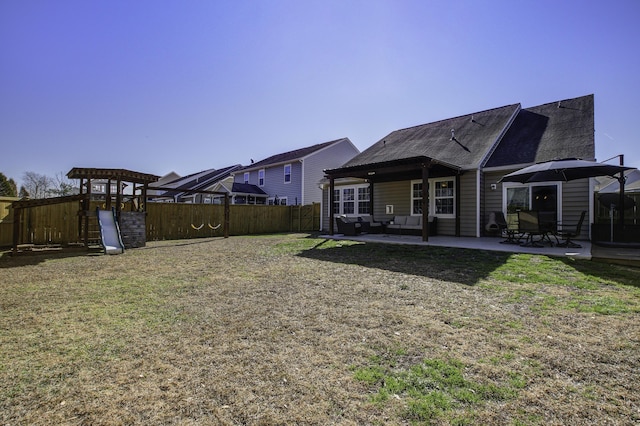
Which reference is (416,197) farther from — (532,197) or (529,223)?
(529,223)

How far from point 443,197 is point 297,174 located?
12307 mm

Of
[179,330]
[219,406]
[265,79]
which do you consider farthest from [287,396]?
[265,79]

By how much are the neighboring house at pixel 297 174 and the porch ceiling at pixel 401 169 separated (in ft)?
28.9

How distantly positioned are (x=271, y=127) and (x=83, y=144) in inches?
544

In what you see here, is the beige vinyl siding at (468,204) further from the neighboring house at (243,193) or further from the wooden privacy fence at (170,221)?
the neighboring house at (243,193)

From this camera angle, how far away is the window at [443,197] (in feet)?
40.3

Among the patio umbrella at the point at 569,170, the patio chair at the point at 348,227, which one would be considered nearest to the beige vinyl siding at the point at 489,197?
the patio umbrella at the point at 569,170

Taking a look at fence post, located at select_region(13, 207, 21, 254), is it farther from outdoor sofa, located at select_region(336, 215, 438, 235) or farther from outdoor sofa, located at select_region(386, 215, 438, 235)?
outdoor sofa, located at select_region(386, 215, 438, 235)

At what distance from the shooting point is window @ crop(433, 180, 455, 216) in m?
12.3

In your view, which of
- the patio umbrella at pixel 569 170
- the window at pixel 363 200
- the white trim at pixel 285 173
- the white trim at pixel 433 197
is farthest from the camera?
the white trim at pixel 285 173

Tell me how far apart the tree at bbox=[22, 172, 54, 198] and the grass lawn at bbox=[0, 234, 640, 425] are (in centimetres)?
3598

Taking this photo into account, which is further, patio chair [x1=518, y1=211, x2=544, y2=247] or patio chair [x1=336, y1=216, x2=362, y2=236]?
patio chair [x1=336, y1=216, x2=362, y2=236]

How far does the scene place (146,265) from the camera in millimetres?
7254

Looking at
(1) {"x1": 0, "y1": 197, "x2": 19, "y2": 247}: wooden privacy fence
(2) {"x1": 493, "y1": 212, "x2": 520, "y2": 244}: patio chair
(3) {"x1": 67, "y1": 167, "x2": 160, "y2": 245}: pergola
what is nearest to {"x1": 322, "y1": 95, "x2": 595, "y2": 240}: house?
(2) {"x1": 493, "y1": 212, "x2": 520, "y2": 244}: patio chair
